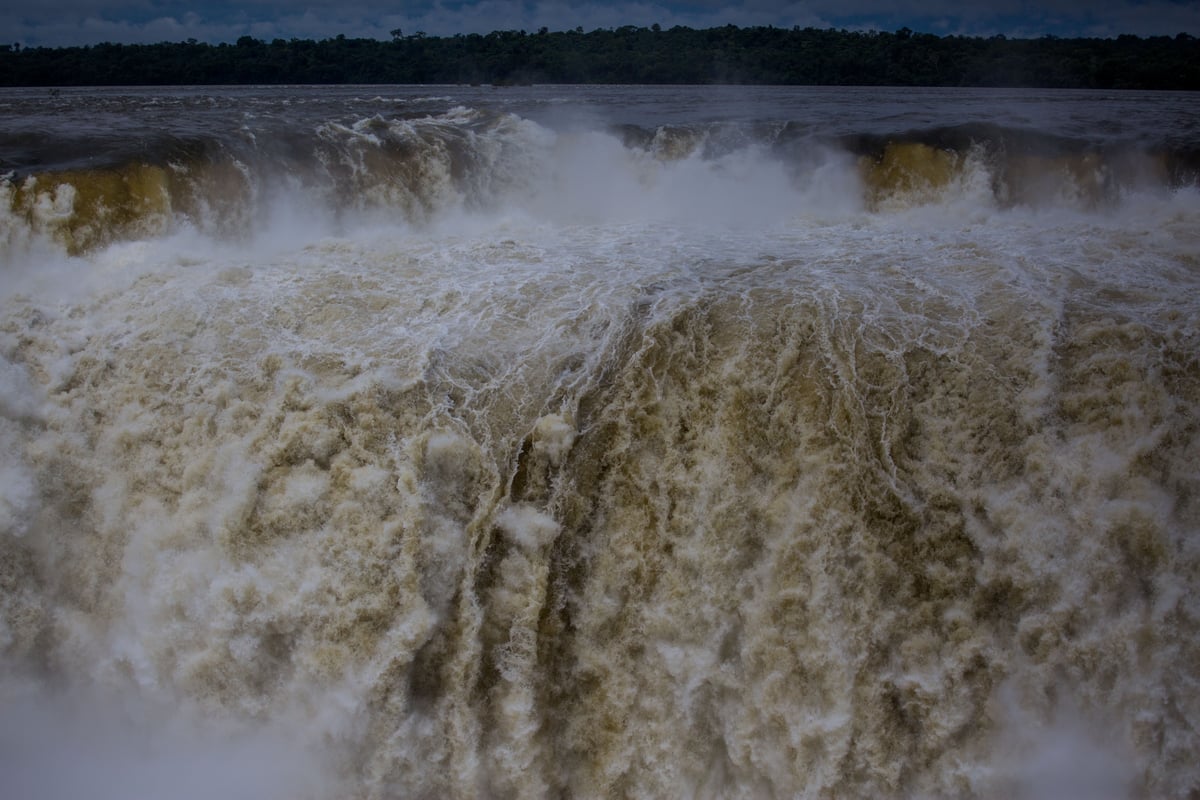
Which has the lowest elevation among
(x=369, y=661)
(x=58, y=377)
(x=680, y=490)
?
(x=369, y=661)

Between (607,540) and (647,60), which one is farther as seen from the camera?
(647,60)

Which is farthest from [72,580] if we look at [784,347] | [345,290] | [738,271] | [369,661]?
[738,271]

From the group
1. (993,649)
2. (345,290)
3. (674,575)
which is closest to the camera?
(993,649)

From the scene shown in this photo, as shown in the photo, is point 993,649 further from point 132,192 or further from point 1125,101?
point 1125,101

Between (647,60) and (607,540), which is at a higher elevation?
(647,60)

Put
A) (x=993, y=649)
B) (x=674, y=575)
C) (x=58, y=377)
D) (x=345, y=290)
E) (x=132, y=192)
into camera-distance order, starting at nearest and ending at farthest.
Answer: (x=993, y=649)
(x=674, y=575)
(x=58, y=377)
(x=345, y=290)
(x=132, y=192)

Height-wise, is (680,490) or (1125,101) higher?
(1125,101)
